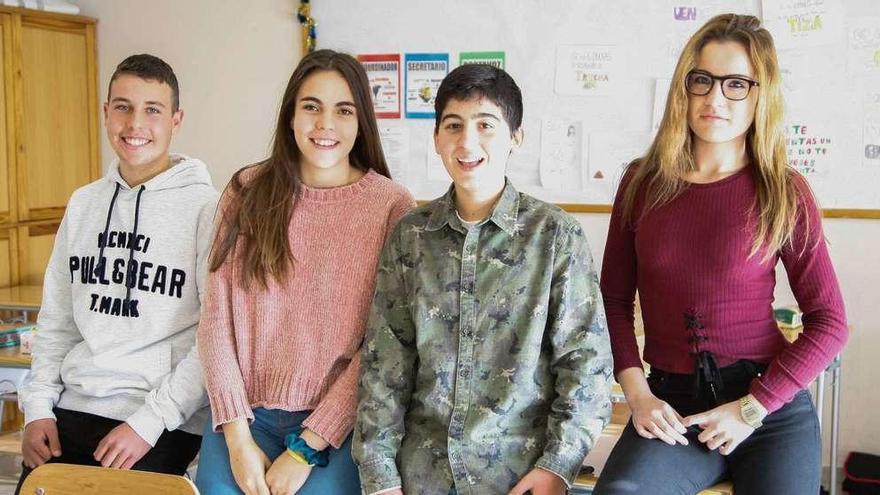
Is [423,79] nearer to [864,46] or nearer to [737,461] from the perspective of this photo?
[864,46]

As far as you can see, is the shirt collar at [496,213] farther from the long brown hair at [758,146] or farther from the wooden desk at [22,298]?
the wooden desk at [22,298]

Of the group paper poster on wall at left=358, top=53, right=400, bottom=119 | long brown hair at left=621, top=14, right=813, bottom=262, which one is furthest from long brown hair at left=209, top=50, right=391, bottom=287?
paper poster on wall at left=358, top=53, right=400, bottom=119

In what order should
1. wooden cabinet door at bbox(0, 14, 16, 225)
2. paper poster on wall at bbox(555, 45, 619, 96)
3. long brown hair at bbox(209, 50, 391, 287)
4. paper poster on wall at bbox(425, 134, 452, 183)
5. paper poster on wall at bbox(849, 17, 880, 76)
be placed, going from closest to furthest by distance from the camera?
long brown hair at bbox(209, 50, 391, 287)
paper poster on wall at bbox(849, 17, 880, 76)
paper poster on wall at bbox(555, 45, 619, 96)
paper poster on wall at bbox(425, 134, 452, 183)
wooden cabinet door at bbox(0, 14, 16, 225)

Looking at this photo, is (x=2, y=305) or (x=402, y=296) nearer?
(x=402, y=296)

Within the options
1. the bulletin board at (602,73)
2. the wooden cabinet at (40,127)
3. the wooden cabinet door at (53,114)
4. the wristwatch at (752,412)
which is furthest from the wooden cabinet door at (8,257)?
the wristwatch at (752,412)

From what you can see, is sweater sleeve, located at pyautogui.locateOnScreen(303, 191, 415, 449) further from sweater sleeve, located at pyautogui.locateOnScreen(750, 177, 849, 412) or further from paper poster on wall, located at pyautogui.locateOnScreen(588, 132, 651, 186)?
paper poster on wall, located at pyautogui.locateOnScreen(588, 132, 651, 186)

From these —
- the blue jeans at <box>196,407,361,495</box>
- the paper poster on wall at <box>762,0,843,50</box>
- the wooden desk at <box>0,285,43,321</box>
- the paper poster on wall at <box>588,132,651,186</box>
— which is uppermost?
the paper poster on wall at <box>762,0,843,50</box>

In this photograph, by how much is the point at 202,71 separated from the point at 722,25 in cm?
308

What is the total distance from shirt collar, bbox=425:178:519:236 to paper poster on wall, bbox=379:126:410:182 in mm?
2258

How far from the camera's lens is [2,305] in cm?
360

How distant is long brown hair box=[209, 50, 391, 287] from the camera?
186 centimetres

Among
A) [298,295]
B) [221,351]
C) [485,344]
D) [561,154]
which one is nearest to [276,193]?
[298,295]

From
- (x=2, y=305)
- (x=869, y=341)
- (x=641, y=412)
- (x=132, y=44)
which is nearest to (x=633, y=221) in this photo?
(x=641, y=412)

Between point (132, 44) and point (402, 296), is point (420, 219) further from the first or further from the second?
point (132, 44)
